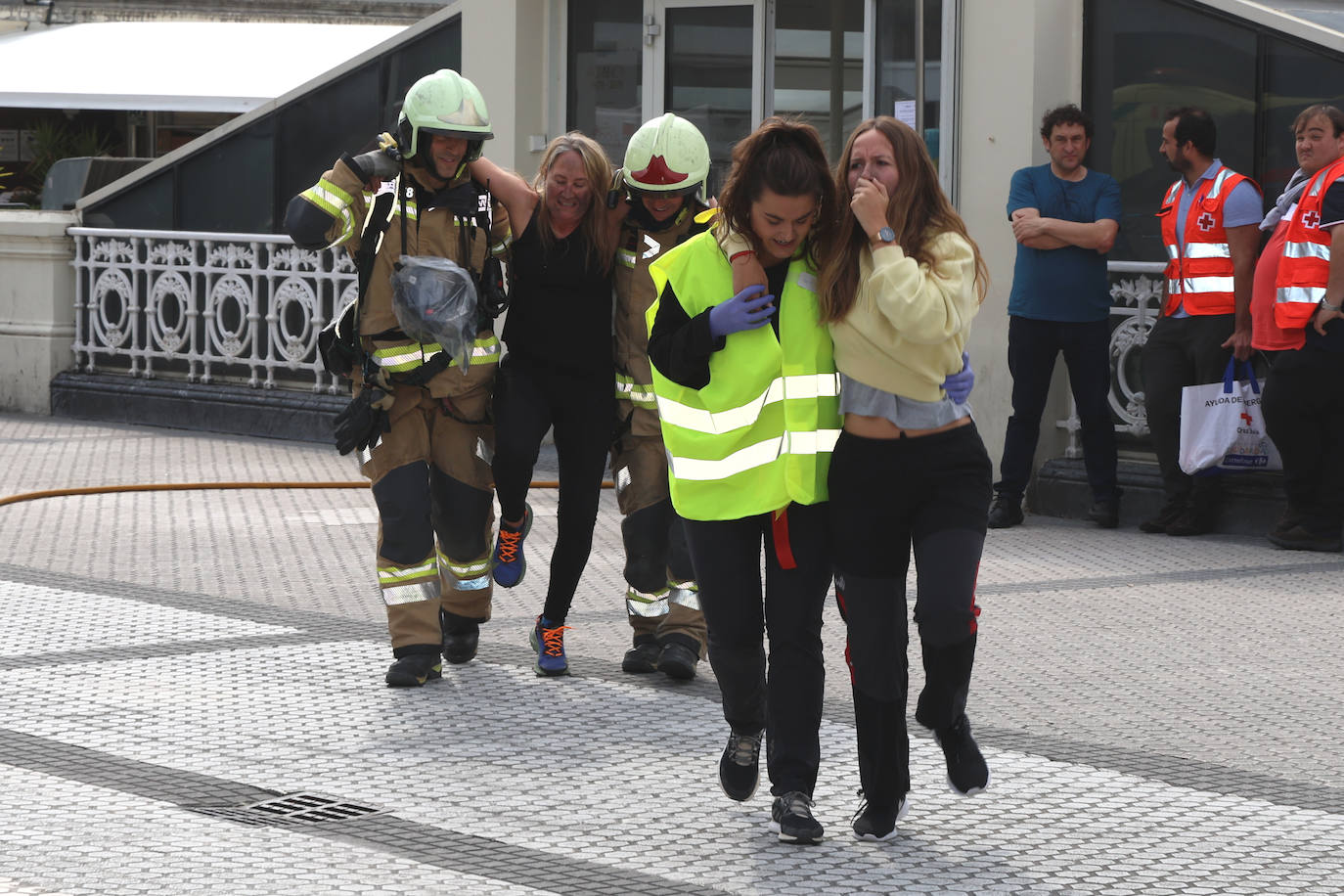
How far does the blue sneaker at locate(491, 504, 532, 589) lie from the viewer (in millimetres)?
6715

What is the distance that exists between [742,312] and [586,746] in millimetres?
1603

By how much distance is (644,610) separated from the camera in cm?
664

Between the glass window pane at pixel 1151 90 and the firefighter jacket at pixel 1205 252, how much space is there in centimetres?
79

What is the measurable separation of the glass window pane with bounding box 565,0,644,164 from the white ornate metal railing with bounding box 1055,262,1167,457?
372cm

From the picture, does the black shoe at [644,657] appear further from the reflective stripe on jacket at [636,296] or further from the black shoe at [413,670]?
the reflective stripe on jacket at [636,296]

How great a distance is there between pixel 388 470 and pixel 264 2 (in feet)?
74.6

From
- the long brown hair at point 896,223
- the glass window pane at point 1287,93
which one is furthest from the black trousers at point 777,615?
the glass window pane at point 1287,93

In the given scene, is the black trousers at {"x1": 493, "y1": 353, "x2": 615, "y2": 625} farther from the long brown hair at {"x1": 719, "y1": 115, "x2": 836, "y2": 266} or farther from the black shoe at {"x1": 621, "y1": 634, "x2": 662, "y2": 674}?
the long brown hair at {"x1": 719, "y1": 115, "x2": 836, "y2": 266}

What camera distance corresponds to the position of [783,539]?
15.2 feet

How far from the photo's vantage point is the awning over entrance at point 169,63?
2267cm

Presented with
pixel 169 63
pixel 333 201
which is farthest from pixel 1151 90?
pixel 169 63

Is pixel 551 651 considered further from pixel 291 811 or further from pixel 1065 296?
pixel 1065 296

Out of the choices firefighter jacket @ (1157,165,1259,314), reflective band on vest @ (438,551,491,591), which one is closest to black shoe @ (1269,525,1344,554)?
firefighter jacket @ (1157,165,1259,314)

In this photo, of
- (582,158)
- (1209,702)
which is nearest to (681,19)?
(582,158)
